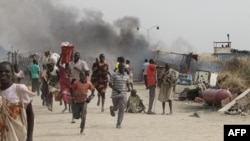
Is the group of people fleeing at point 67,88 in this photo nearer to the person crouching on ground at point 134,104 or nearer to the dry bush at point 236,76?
the person crouching on ground at point 134,104

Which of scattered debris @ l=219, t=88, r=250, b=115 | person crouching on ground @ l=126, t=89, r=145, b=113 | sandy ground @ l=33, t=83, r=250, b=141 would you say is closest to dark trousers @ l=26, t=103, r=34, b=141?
sandy ground @ l=33, t=83, r=250, b=141

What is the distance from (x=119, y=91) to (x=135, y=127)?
2.91 feet

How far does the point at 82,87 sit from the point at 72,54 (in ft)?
11.0

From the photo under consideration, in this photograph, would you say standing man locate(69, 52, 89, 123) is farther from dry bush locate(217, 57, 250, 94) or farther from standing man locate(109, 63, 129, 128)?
dry bush locate(217, 57, 250, 94)

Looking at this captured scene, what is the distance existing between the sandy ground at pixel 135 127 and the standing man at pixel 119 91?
1.28 feet

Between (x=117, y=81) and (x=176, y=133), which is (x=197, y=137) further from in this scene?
(x=117, y=81)

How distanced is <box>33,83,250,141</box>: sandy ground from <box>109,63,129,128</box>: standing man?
391 millimetres

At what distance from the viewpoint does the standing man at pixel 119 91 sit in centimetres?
1036

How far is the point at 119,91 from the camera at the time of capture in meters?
10.6

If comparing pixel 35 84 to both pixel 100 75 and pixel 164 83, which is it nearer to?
pixel 100 75

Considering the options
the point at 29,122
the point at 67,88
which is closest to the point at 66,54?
the point at 67,88

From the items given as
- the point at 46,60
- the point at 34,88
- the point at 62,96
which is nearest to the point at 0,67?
the point at 62,96

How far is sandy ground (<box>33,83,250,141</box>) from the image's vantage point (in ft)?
29.6

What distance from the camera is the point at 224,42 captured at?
137 feet
